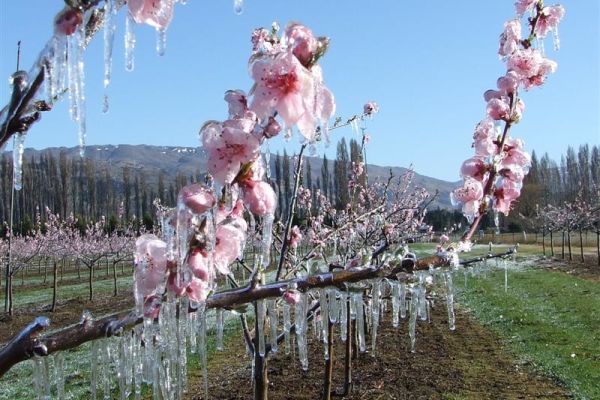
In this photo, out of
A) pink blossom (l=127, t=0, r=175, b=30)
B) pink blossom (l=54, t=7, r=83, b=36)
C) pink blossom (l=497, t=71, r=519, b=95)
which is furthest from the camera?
pink blossom (l=497, t=71, r=519, b=95)

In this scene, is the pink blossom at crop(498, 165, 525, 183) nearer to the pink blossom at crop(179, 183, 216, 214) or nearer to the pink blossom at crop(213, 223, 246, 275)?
the pink blossom at crop(213, 223, 246, 275)

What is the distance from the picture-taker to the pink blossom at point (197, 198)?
1.27 m

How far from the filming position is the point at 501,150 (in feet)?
7.64

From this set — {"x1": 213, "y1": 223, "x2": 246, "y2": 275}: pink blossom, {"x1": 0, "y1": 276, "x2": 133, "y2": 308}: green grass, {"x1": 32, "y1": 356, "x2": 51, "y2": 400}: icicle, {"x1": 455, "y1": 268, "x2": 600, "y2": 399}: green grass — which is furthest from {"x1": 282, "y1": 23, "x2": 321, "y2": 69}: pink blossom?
{"x1": 0, "y1": 276, "x2": 133, "y2": 308}: green grass

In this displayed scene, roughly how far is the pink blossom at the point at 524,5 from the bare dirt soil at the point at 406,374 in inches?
217

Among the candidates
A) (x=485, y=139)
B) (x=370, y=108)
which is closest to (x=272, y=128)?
(x=485, y=139)

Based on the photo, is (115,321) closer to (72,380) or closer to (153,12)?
(153,12)

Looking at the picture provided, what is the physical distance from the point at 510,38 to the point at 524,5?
0.20m

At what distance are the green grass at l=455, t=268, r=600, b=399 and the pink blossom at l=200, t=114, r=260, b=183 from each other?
284 inches

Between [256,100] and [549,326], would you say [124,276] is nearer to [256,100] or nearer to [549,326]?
[549,326]

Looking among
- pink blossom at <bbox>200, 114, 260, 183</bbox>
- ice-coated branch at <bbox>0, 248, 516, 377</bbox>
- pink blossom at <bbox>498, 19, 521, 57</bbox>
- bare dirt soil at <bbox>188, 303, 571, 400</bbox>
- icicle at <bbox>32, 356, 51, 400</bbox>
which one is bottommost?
bare dirt soil at <bbox>188, 303, 571, 400</bbox>

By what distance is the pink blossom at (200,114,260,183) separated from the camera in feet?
4.39

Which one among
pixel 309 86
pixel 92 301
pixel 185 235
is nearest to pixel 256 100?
pixel 309 86

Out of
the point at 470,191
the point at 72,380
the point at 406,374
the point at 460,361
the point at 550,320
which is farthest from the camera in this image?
the point at 550,320
